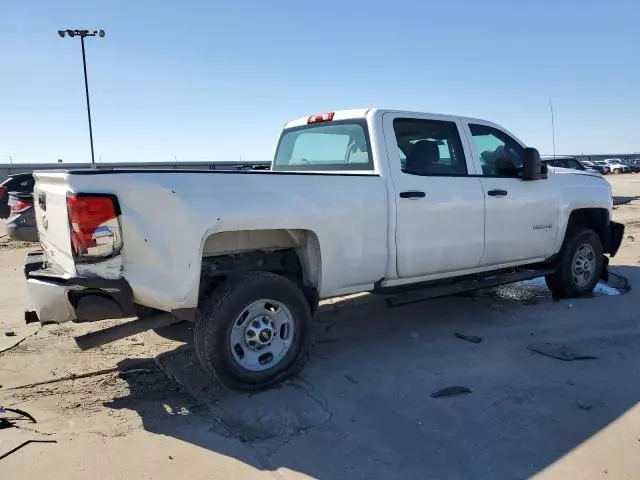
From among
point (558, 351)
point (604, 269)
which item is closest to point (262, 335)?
point (558, 351)

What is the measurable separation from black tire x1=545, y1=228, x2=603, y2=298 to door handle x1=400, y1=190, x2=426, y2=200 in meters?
2.62

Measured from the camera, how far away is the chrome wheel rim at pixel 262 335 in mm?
4059

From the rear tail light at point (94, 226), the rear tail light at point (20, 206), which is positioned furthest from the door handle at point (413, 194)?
the rear tail light at point (20, 206)

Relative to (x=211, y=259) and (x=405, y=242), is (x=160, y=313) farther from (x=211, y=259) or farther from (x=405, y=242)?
(x=405, y=242)

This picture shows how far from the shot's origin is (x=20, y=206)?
9.32m

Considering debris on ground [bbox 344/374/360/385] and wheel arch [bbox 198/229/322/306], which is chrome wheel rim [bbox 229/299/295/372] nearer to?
wheel arch [bbox 198/229/322/306]

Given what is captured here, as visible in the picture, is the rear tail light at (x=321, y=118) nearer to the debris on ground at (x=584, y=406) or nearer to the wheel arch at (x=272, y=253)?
the wheel arch at (x=272, y=253)

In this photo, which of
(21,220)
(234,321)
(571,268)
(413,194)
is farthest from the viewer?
(21,220)

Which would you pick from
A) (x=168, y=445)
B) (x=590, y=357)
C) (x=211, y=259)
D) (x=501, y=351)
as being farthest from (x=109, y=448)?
(x=590, y=357)

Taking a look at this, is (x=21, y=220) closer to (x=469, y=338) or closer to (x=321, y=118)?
(x=321, y=118)

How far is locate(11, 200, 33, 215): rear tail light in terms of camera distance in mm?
9180

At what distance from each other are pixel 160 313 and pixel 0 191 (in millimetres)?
10699

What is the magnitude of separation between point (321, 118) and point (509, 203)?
2.09m

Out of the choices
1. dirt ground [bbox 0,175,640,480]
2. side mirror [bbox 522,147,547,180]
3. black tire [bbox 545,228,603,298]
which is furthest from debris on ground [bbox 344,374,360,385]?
black tire [bbox 545,228,603,298]
